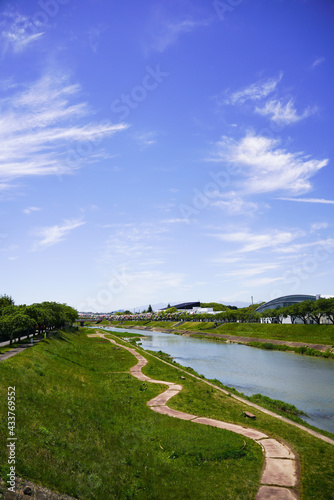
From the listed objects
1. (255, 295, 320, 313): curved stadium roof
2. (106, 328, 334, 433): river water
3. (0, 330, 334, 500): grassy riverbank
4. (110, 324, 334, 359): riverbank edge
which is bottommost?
(110, 324, 334, 359): riverbank edge

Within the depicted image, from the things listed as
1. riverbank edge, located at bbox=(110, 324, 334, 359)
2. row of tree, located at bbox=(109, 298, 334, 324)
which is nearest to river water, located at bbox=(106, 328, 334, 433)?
riverbank edge, located at bbox=(110, 324, 334, 359)

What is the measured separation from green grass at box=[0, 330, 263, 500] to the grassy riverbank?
0.14 feet

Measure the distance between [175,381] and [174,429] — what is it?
1443 centimetres

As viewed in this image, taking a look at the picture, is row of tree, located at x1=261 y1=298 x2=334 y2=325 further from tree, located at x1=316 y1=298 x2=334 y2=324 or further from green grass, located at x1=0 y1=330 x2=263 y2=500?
green grass, located at x1=0 y1=330 x2=263 y2=500

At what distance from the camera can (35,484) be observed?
433 inches

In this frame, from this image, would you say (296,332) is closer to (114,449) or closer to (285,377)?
(285,377)

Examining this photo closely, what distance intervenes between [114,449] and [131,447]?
1.02 m

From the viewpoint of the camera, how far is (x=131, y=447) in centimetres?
1652

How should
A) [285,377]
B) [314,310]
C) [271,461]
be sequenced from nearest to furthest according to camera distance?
1. [271,461]
2. [285,377]
3. [314,310]

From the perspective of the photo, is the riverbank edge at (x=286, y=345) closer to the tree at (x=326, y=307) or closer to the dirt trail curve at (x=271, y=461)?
the tree at (x=326, y=307)

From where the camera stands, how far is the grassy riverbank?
1268cm

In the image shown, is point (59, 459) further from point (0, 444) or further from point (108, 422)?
point (108, 422)

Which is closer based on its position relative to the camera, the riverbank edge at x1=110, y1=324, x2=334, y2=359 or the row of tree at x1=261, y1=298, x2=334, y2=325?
the riverbank edge at x1=110, y1=324, x2=334, y2=359

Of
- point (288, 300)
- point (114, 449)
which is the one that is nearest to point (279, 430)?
point (114, 449)
